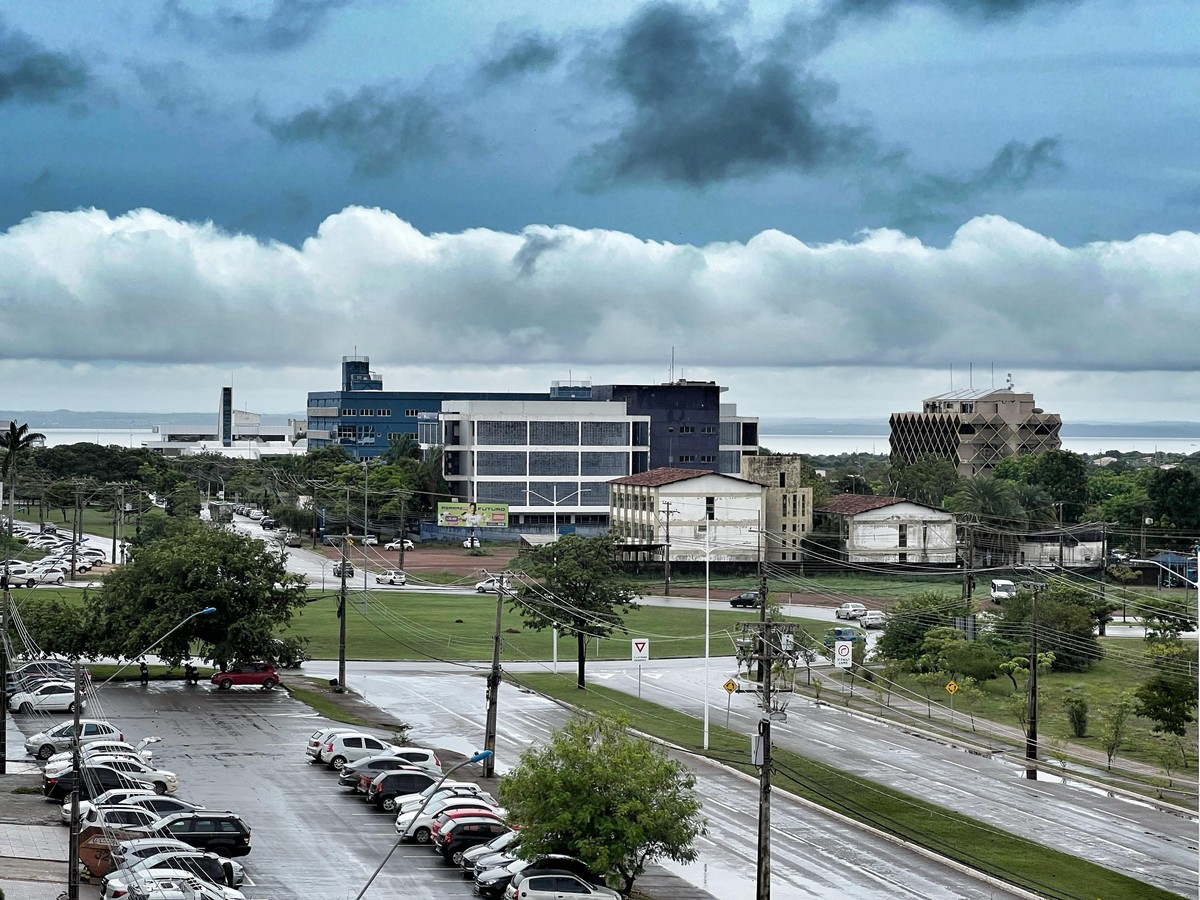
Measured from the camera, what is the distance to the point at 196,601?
225 ft

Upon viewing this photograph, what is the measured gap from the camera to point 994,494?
163 m

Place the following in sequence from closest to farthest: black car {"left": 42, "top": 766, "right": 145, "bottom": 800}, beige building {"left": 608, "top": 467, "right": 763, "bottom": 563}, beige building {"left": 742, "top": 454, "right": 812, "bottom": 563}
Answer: black car {"left": 42, "top": 766, "right": 145, "bottom": 800} < beige building {"left": 608, "top": 467, "right": 763, "bottom": 563} < beige building {"left": 742, "top": 454, "right": 812, "bottom": 563}

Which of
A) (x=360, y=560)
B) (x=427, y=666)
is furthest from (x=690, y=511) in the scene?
(x=427, y=666)

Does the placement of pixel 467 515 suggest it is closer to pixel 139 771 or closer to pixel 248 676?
pixel 248 676

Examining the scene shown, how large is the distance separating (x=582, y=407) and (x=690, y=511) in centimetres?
4630

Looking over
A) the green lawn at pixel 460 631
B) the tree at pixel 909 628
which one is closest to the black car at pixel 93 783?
the green lawn at pixel 460 631

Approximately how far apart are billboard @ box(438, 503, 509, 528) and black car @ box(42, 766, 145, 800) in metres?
115

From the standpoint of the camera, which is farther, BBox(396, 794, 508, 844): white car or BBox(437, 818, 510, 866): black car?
BBox(396, 794, 508, 844): white car

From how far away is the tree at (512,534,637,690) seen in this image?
75.7 m

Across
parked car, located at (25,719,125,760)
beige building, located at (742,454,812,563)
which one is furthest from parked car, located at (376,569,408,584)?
parked car, located at (25,719,125,760)

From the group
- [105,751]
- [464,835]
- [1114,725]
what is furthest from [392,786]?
[1114,725]

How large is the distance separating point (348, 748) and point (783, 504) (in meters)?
95.1

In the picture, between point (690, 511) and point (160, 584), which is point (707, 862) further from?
point (690, 511)

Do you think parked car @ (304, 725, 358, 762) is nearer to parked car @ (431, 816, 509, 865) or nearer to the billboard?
parked car @ (431, 816, 509, 865)
